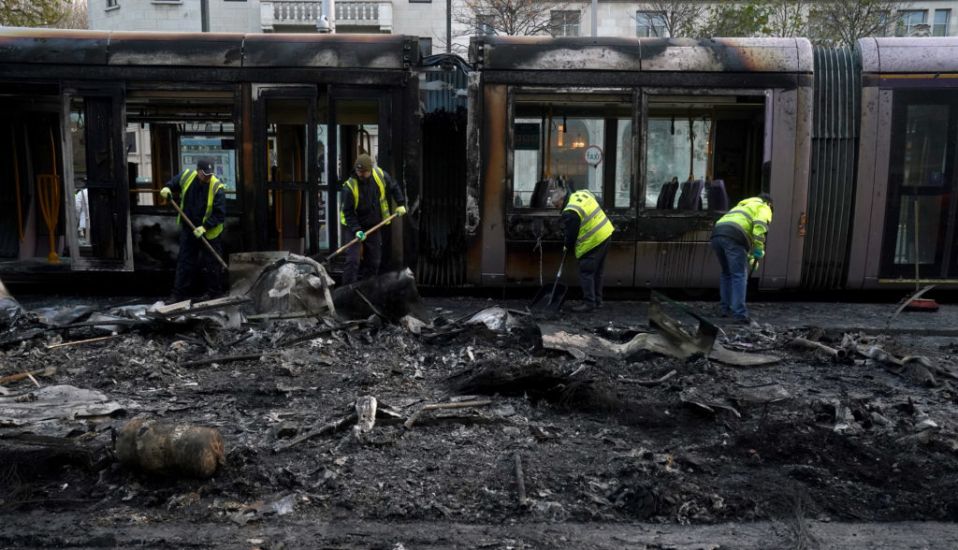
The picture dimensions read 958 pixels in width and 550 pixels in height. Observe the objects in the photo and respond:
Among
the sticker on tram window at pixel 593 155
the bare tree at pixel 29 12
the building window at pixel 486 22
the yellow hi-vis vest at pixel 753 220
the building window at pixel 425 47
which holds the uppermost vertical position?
the building window at pixel 486 22

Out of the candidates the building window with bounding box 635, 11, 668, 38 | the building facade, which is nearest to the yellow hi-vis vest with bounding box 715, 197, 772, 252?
the building window with bounding box 635, 11, 668, 38

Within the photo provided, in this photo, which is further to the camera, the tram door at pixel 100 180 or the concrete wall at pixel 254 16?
the concrete wall at pixel 254 16

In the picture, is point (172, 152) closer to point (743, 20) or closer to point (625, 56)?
point (625, 56)

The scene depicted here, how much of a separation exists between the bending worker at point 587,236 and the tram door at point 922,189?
3.43m

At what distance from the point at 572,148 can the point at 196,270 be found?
185 inches

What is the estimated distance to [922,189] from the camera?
33.4 feet

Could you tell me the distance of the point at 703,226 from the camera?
10.3 m

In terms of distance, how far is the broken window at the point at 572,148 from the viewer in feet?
33.8

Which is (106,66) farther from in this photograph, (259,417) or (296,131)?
(259,417)

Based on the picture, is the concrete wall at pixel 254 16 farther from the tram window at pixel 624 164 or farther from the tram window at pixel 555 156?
the tram window at pixel 624 164

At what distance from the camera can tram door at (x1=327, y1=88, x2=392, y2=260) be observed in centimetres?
1021

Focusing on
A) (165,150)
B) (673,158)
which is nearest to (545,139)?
(673,158)

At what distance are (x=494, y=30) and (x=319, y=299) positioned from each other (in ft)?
62.3

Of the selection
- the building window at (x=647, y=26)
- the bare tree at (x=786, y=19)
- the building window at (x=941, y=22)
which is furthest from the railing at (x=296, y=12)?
the building window at (x=941, y=22)
